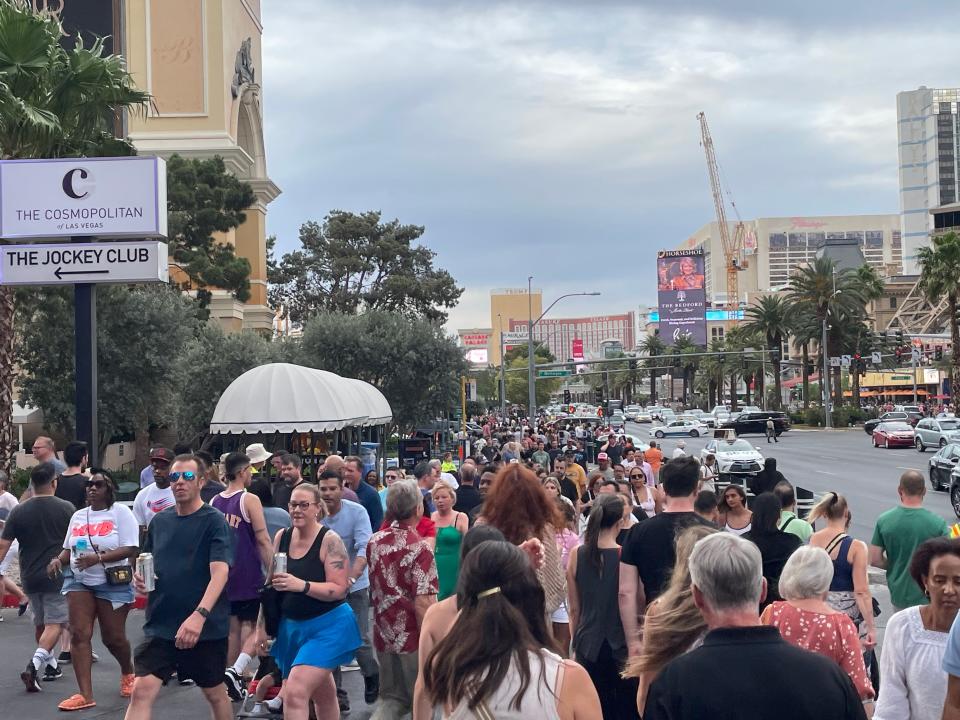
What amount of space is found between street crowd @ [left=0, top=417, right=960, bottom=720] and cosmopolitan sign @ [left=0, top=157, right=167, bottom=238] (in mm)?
6521

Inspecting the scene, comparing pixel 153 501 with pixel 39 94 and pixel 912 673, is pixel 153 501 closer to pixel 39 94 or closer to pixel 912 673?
pixel 912 673

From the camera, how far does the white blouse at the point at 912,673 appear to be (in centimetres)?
411

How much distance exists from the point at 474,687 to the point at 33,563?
6.72m

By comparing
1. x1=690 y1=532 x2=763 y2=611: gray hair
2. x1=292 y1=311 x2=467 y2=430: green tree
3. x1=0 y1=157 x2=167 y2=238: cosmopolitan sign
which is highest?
x1=0 y1=157 x2=167 y2=238: cosmopolitan sign

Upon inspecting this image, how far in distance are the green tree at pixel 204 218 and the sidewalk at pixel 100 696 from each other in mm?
30078

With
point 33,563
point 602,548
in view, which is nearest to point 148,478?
point 33,563

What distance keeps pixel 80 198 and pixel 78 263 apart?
0.97 meters

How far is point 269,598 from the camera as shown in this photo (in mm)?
6480

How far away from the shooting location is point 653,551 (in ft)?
19.2

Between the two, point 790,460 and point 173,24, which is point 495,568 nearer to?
point 790,460

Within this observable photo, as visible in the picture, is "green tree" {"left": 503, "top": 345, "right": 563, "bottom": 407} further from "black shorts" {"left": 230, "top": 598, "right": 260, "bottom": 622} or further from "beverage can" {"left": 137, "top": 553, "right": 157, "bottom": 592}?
"beverage can" {"left": 137, "top": 553, "right": 157, "bottom": 592}

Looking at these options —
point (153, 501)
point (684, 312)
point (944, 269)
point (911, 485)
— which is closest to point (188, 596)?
point (153, 501)

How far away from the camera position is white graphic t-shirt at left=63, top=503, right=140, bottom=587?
324 inches

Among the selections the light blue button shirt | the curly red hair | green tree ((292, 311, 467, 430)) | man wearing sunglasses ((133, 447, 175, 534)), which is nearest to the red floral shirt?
the curly red hair
